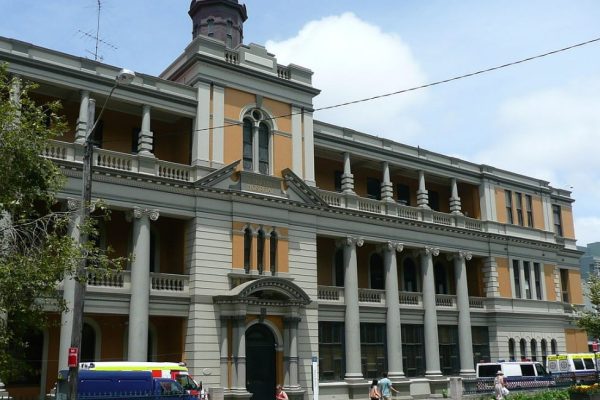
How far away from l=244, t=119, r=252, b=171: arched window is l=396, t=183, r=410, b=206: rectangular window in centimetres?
1321

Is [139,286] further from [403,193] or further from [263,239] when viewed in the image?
[403,193]

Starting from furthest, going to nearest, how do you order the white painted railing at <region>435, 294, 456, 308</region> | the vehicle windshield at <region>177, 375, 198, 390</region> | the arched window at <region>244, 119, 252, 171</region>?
the white painted railing at <region>435, 294, 456, 308</region> < the arched window at <region>244, 119, 252, 171</region> < the vehicle windshield at <region>177, 375, 198, 390</region>

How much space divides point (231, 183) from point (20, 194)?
15.6 metres

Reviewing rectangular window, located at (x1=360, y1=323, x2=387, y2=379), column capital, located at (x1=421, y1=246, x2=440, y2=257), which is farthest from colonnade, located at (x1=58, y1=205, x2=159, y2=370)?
column capital, located at (x1=421, y1=246, x2=440, y2=257)

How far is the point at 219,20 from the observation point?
128 feet

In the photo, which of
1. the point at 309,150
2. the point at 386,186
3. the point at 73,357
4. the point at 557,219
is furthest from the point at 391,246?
the point at 73,357

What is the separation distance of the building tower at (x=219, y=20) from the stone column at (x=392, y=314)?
14.7 meters

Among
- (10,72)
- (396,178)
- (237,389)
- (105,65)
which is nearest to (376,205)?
(396,178)

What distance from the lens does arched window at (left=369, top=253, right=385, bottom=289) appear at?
39.9 metres

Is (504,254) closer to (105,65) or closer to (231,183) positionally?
(231,183)

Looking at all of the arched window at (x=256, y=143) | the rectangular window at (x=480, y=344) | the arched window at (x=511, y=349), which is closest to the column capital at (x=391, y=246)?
the rectangular window at (x=480, y=344)

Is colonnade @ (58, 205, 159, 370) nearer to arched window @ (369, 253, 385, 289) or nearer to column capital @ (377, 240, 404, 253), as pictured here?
column capital @ (377, 240, 404, 253)

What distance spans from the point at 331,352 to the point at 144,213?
12.3m

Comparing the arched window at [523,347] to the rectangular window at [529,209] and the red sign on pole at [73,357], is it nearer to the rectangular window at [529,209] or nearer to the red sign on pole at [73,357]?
the rectangular window at [529,209]
